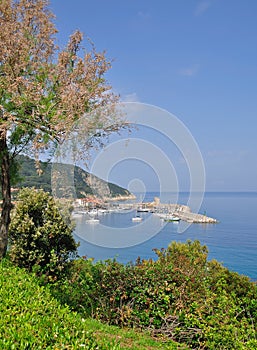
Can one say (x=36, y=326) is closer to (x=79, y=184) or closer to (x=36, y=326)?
(x=36, y=326)

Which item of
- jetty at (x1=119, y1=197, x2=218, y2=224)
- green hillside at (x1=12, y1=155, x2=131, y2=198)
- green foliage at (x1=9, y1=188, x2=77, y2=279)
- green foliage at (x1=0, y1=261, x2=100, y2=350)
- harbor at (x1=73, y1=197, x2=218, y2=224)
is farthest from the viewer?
green foliage at (x1=9, y1=188, x2=77, y2=279)

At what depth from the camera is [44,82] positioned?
538 cm

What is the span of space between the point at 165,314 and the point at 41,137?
3485 mm

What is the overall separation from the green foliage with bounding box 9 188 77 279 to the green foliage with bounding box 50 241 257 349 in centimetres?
181

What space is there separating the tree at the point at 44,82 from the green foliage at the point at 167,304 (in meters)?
2.51

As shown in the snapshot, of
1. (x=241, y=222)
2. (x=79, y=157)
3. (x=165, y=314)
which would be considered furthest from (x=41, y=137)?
(x=241, y=222)

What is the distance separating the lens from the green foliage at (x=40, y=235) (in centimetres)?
803

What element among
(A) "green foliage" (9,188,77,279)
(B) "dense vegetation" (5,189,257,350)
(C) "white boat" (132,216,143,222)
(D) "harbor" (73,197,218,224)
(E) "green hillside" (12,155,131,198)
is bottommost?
(B) "dense vegetation" (5,189,257,350)

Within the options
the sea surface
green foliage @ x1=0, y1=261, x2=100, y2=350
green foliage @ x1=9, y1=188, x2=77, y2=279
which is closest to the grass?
green foliage @ x1=0, y1=261, x2=100, y2=350

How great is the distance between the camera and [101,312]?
225 inches

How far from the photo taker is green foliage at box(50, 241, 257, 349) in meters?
5.14

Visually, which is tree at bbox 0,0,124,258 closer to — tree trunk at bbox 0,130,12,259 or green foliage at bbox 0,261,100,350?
tree trunk at bbox 0,130,12,259

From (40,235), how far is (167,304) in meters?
3.85

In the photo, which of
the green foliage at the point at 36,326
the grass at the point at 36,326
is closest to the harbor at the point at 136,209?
the grass at the point at 36,326
